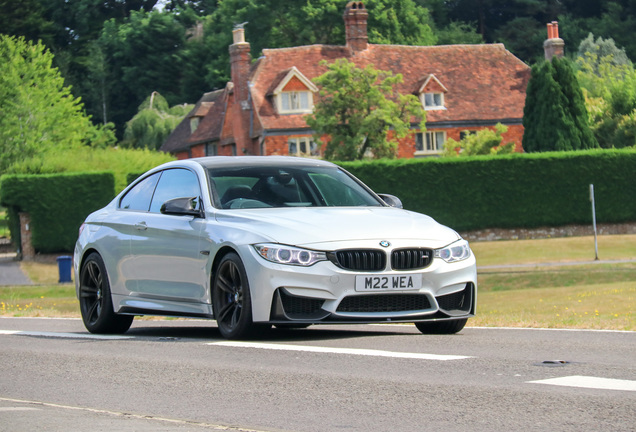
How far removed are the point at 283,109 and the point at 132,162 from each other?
18631mm

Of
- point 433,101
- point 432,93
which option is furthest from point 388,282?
point 433,101

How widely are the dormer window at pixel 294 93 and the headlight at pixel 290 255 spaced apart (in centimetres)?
5918

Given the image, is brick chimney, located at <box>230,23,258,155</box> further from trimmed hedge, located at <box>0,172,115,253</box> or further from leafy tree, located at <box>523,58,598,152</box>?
trimmed hedge, located at <box>0,172,115,253</box>

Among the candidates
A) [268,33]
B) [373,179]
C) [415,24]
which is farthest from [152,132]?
[373,179]

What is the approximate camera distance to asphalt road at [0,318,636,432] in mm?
6324

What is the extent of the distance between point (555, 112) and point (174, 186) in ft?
153

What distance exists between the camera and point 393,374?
25.8ft

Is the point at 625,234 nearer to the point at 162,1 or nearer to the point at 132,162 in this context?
the point at 132,162

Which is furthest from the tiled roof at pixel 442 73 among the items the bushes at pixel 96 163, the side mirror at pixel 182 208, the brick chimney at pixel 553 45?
the side mirror at pixel 182 208

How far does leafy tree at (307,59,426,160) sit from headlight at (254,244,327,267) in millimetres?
46449

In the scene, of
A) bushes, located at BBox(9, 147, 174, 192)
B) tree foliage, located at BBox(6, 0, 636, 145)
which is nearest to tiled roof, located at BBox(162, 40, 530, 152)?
tree foliage, located at BBox(6, 0, 636, 145)

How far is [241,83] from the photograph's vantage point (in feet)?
232

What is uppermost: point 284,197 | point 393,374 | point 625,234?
point 284,197

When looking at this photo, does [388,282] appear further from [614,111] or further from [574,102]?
[614,111]
